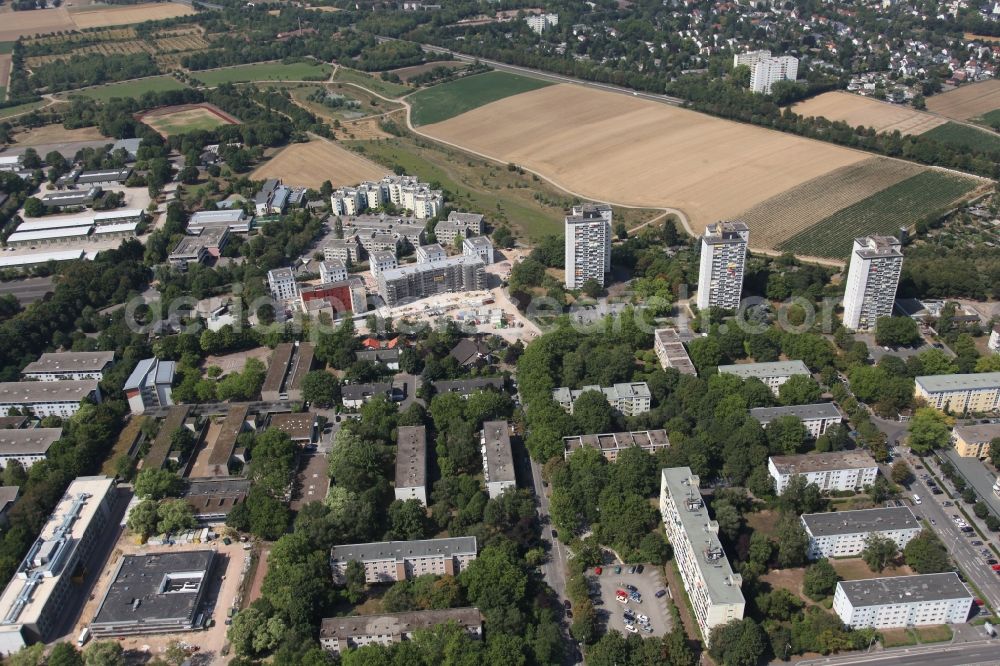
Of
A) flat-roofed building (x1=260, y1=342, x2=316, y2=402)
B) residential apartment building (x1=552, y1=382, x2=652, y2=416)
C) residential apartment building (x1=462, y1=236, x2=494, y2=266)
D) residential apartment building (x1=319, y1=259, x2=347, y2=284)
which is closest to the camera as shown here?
residential apartment building (x1=552, y1=382, x2=652, y2=416)

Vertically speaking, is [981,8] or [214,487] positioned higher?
[981,8]

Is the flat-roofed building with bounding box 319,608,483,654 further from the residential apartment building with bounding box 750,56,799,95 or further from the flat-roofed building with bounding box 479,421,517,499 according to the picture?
the residential apartment building with bounding box 750,56,799,95

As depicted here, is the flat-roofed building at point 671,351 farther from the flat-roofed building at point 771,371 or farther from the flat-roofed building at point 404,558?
the flat-roofed building at point 404,558

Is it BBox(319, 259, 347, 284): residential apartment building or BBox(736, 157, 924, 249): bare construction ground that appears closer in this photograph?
BBox(319, 259, 347, 284): residential apartment building

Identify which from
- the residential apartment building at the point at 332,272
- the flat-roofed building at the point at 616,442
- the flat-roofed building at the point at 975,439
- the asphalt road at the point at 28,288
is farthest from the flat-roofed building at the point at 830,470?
the asphalt road at the point at 28,288

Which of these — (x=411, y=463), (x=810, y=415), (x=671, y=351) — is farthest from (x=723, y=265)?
(x=411, y=463)

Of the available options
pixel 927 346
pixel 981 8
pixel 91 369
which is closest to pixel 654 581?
pixel 927 346

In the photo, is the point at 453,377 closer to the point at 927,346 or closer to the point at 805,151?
the point at 927,346

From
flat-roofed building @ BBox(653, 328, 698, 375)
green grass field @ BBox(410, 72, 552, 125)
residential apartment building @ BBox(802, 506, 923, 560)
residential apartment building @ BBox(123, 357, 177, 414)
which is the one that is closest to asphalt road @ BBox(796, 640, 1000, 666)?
residential apartment building @ BBox(802, 506, 923, 560)
